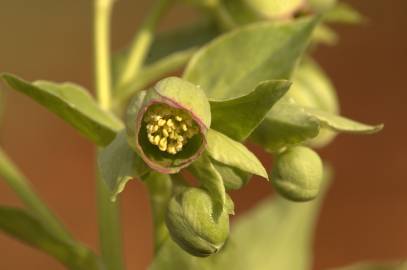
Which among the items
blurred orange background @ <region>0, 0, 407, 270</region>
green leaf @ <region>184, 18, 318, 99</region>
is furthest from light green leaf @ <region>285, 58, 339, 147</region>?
blurred orange background @ <region>0, 0, 407, 270</region>

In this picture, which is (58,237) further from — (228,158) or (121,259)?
(228,158)

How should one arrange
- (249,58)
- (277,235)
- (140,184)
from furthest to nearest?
(140,184) → (277,235) → (249,58)

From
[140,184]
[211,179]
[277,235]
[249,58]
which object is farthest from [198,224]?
[140,184]

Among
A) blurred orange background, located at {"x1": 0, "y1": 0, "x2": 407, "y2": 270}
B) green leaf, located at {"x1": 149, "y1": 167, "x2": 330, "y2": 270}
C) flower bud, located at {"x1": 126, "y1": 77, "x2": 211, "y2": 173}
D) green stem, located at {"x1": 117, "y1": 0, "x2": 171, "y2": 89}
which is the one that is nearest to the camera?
flower bud, located at {"x1": 126, "y1": 77, "x2": 211, "y2": 173}

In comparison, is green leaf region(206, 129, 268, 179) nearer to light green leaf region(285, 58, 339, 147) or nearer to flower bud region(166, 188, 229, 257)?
flower bud region(166, 188, 229, 257)

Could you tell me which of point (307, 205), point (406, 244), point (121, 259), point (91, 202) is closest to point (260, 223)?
point (307, 205)

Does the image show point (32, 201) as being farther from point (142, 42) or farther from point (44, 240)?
point (142, 42)

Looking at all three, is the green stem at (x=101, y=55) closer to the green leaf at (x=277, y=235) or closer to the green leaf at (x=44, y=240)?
the green leaf at (x=44, y=240)
